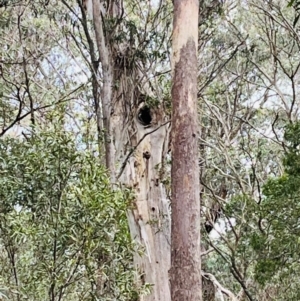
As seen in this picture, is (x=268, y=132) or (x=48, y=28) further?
(x=268, y=132)

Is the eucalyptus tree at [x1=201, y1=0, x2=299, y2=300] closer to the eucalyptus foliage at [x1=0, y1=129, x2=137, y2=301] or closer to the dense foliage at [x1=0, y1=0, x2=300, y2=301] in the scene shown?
the dense foliage at [x1=0, y1=0, x2=300, y2=301]

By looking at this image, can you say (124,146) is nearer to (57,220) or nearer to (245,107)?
(57,220)

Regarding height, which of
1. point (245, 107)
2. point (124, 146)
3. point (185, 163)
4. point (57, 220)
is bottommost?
point (57, 220)

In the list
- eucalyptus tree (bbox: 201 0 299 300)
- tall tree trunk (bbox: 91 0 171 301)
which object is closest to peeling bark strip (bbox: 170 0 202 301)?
tall tree trunk (bbox: 91 0 171 301)

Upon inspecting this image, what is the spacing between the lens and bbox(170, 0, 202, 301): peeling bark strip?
2.99m

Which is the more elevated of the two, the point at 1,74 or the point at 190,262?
the point at 1,74

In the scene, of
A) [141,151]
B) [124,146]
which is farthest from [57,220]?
[141,151]

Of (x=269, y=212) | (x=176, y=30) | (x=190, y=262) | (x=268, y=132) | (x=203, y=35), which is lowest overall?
(x=190, y=262)

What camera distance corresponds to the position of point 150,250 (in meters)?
5.76

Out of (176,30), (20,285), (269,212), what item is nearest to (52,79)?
(269,212)

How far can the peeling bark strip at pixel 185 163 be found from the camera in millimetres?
2986

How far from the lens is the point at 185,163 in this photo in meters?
3.23

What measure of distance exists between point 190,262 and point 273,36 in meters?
6.08

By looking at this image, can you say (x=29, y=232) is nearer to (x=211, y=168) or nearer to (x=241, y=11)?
(x=211, y=168)
